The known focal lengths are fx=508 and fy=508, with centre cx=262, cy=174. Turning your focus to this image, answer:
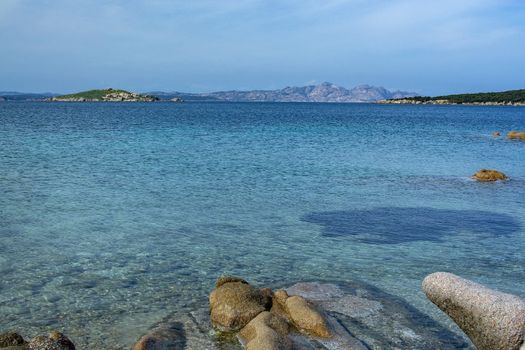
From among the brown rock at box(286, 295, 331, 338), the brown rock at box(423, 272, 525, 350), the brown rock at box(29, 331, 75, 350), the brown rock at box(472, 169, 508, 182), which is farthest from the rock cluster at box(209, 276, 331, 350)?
the brown rock at box(472, 169, 508, 182)

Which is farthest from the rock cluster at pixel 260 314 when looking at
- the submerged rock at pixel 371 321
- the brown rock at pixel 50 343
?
the brown rock at pixel 50 343

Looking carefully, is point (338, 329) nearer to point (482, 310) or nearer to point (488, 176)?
point (482, 310)

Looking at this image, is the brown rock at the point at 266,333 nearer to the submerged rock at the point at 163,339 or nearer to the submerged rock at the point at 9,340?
the submerged rock at the point at 163,339

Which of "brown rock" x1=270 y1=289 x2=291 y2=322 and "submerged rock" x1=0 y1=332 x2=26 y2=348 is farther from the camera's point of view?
"brown rock" x1=270 y1=289 x2=291 y2=322

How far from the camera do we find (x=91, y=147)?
53.1m

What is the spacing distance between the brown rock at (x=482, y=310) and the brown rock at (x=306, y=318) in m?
2.51

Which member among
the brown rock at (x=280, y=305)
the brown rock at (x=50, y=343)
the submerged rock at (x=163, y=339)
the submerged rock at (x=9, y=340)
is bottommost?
the submerged rock at (x=163, y=339)

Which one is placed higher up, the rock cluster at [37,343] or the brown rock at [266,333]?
the rock cluster at [37,343]

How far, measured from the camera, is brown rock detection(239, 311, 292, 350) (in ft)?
33.6

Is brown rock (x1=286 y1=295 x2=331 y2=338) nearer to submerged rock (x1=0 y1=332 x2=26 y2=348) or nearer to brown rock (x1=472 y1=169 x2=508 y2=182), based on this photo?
submerged rock (x1=0 y1=332 x2=26 y2=348)

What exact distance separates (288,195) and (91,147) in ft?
103

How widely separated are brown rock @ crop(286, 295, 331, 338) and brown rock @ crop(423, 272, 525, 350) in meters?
2.51

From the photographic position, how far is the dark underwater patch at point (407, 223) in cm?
2069

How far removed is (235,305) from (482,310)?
18.1 feet
